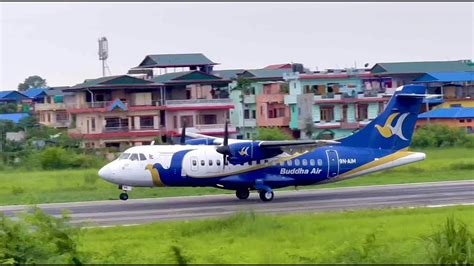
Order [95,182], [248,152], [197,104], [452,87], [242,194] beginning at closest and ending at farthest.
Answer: [248,152]
[242,194]
[95,182]
[197,104]
[452,87]

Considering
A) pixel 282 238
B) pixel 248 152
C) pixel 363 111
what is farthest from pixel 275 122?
pixel 282 238

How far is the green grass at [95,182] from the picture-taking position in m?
36.5

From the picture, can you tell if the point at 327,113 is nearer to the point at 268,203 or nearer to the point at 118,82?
the point at 118,82

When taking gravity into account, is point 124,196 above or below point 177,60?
below

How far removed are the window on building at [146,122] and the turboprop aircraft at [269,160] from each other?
89.7 feet

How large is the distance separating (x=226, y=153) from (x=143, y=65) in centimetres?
4365

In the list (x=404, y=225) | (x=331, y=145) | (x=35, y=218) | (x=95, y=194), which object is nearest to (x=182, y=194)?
(x=95, y=194)

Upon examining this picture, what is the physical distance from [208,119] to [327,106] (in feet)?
28.6

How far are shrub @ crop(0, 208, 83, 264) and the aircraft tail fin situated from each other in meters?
17.9

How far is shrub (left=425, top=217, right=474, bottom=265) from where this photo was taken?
1681cm

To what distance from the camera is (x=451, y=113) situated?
2805 inches

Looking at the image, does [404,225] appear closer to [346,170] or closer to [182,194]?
[346,170]

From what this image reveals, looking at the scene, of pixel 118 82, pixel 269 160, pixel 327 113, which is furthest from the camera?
pixel 327 113

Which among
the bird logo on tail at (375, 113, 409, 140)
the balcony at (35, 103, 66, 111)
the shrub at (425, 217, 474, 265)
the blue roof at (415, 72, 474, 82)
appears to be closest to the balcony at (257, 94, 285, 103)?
the blue roof at (415, 72, 474, 82)
